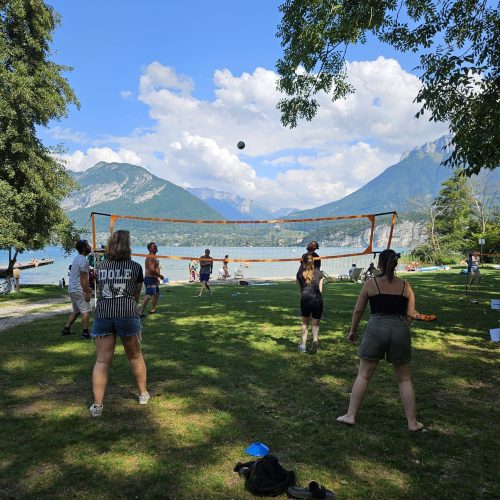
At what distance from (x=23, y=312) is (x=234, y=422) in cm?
1144

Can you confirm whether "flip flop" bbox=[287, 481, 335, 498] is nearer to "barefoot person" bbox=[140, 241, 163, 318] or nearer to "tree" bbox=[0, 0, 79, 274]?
"barefoot person" bbox=[140, 241, 163, 318]

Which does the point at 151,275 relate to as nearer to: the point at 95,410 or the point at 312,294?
the point at 312,294

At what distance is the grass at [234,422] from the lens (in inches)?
127

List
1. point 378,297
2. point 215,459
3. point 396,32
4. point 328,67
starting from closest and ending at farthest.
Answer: point 215,459 < point 378,297 < point 396,32 < point 328,67

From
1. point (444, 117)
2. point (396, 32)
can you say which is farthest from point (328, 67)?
point (444, 117)

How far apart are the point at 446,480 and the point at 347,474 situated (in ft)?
2.66

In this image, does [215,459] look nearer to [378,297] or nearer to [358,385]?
[358,385]

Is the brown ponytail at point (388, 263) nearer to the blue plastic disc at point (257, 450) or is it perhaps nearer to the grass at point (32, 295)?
the blue plastic disc at point (257, 450)

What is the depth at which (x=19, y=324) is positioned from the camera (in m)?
10.6

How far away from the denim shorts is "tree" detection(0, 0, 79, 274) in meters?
15.7

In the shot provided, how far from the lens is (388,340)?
13.4 ft

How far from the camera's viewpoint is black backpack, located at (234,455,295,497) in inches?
120

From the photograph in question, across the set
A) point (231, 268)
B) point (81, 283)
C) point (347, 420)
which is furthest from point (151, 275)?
point (231, 268)

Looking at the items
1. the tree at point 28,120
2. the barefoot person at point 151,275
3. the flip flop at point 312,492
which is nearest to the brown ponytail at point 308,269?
the flip flop at point 312,492
